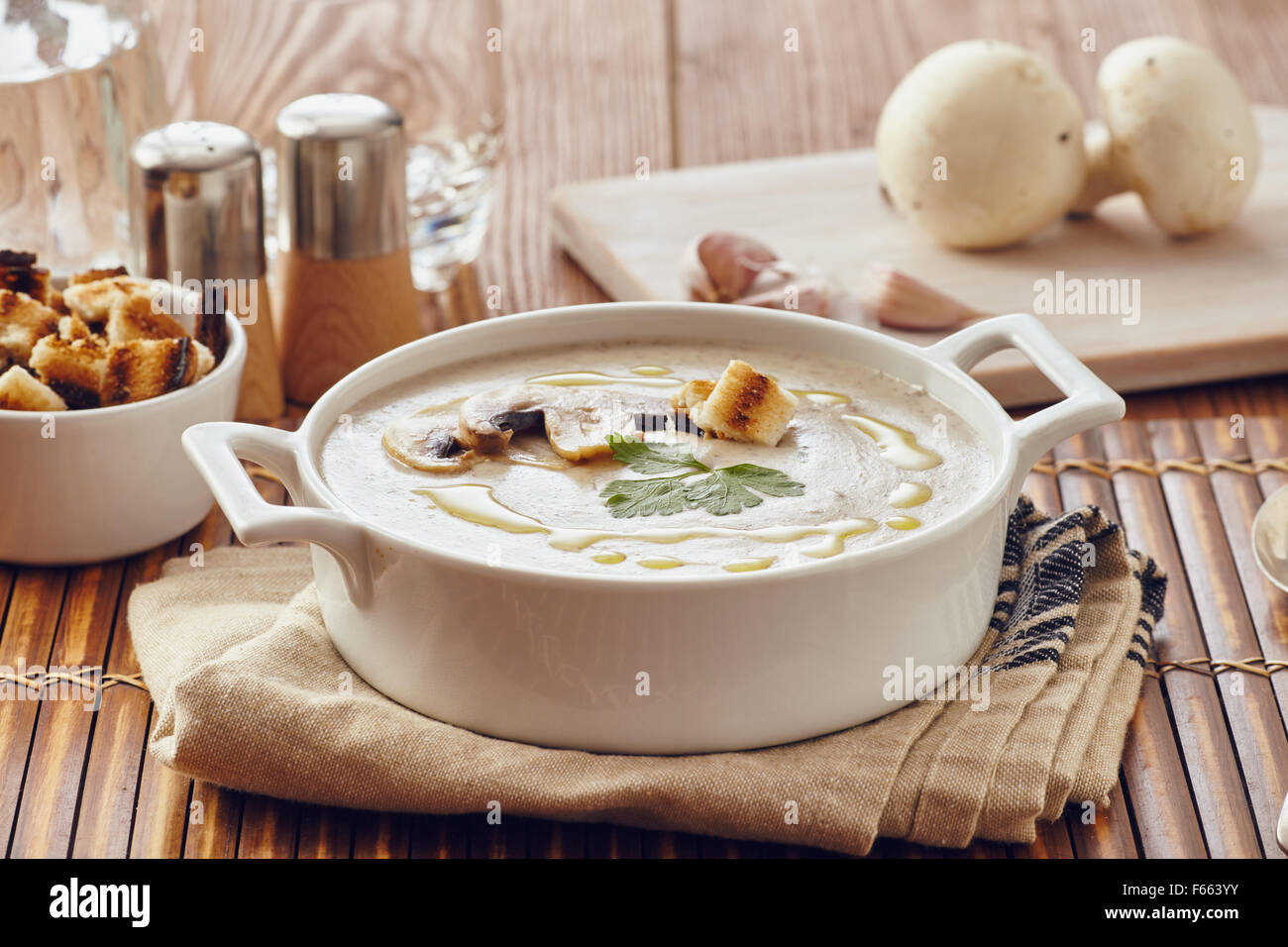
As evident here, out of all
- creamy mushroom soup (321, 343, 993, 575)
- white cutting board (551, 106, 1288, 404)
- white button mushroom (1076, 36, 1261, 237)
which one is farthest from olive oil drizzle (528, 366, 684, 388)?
white button mushroom (1076, 36, 1261, 237)

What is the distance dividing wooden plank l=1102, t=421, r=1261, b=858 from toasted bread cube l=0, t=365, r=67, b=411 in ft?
3.43

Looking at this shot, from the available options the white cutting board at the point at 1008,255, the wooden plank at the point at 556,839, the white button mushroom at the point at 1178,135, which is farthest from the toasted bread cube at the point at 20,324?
the white button mushroom at the point at 1178,135

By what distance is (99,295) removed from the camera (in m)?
1.60

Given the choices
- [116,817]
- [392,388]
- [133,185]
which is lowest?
[116,817]

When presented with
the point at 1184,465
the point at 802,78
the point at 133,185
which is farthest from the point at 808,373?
the point at 802,78

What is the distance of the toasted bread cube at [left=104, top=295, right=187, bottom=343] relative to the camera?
1.56 metres

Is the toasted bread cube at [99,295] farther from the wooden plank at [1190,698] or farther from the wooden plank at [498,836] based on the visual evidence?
the wooden plank at [1190,698]

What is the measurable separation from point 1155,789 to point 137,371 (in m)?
0.99

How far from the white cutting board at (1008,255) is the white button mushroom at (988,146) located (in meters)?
0.07

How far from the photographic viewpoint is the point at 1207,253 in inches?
87.5

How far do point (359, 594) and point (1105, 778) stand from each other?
585mm

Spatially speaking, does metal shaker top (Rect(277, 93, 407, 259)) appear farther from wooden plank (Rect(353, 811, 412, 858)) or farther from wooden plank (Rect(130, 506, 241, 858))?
wooden plank (Rect(353, 811, 412, 858))

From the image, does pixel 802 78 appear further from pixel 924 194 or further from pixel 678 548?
pixel 678 548

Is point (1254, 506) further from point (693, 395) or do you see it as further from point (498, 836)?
point (498, 836)
